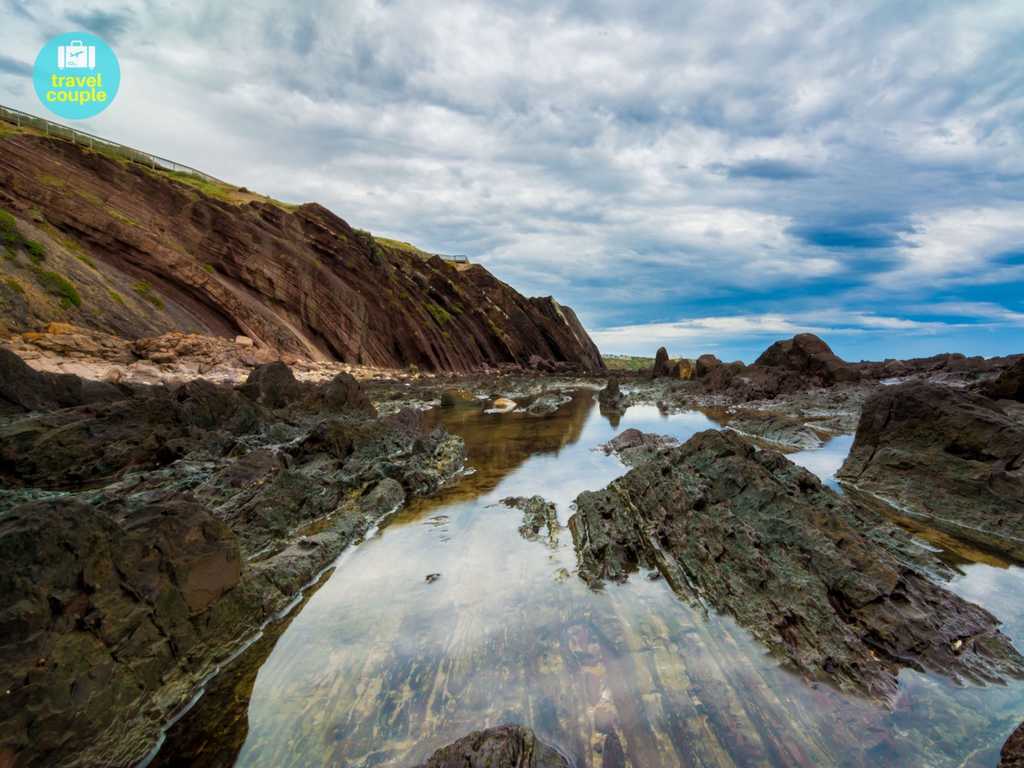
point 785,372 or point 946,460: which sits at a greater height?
point 785,372

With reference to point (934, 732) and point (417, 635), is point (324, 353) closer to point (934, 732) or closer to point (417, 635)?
point (417, 635)

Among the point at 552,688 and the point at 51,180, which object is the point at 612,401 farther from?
the point at 51,180

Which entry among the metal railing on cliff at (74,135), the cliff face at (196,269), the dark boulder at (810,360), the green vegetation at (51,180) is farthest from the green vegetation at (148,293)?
the dark boulder at (810,360)

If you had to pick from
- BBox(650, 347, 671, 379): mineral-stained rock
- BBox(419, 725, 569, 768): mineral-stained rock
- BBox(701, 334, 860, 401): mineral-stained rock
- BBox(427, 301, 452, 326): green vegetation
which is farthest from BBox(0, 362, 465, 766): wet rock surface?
BBox(427, 301, 452, 326): green vegetation

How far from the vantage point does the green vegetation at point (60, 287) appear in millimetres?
27453

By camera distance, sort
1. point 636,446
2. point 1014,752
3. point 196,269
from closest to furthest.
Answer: point 1014,752 < point 636,446 < point 196,269

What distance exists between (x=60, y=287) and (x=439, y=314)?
4065 centimetres

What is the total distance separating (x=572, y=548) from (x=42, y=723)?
6.26 metres

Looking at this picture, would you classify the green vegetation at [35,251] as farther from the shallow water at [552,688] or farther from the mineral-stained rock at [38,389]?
the shallow water at [552,688]

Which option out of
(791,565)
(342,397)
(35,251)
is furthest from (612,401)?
(35,251)

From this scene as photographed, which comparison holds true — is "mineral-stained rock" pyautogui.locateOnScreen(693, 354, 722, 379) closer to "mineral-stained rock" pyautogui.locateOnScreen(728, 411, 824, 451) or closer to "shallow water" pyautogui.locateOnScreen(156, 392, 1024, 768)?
"mineral-stained rock" pyautogui.locateOnScreen(728, 411, 824, 451)

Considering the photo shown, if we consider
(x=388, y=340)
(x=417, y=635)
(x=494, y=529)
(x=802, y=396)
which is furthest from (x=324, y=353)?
(x=417, y=635)

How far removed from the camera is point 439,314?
65438mm

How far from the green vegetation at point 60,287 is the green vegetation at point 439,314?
3800cm
